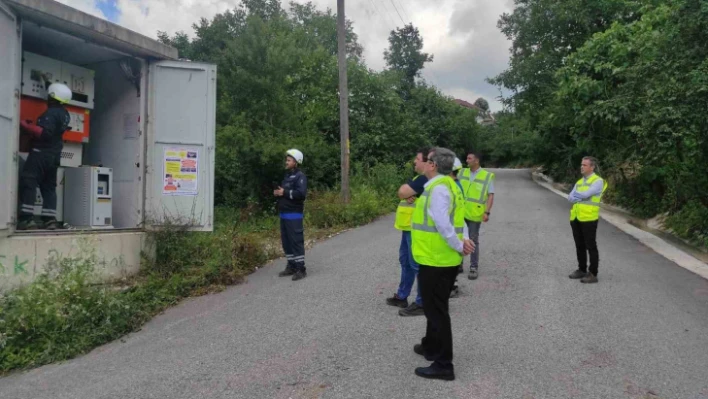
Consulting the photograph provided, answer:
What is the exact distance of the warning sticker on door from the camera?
748cm

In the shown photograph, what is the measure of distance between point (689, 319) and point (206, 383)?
4829 millimetres

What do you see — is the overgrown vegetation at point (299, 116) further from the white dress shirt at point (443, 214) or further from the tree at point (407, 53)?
the tree at point (407, 53)

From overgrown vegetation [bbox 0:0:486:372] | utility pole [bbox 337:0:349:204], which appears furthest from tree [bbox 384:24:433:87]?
utility pole [bbox 337:0:349:204]

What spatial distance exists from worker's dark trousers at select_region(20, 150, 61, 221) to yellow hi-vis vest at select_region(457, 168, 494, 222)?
207 inches

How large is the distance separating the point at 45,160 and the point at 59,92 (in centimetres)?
91

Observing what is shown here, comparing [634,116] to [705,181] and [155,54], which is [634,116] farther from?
[155,54]

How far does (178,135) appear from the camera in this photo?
24.6ft

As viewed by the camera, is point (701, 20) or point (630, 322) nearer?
point (630, 322)

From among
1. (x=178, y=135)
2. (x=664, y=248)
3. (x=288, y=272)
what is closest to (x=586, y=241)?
(x=288, y=272)

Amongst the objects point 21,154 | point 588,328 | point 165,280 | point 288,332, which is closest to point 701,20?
point 588,328

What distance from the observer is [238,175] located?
1481cm

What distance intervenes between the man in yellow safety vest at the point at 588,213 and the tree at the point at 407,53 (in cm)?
3990

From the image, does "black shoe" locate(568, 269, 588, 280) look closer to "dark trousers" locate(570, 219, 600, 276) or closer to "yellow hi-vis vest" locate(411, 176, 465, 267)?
"dark trousers" locate(570, 219, 600, 276)

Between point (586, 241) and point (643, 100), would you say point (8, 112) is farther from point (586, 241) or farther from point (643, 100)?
point (643, 100)
